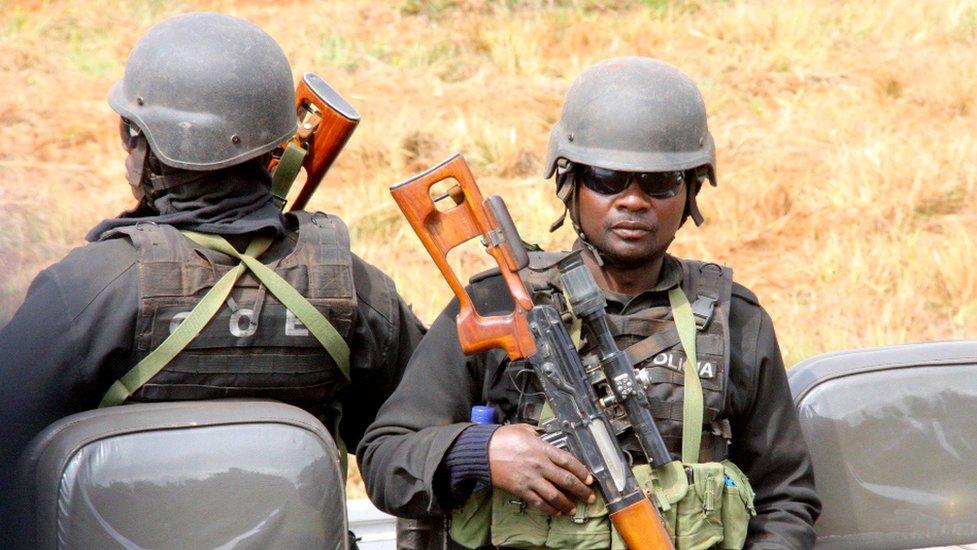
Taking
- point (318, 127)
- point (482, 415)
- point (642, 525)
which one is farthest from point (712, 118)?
point (642, 525)

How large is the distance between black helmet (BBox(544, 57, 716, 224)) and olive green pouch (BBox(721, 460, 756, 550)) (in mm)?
612

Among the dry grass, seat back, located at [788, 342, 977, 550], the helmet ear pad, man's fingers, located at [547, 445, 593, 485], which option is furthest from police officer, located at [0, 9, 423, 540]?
the dry grass

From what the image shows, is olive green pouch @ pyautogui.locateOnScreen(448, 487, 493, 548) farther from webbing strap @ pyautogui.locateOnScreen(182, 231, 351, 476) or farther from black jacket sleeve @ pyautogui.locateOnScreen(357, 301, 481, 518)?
webbing strap @ pyautogui.locateOnScreen(182, 231, 351, 476)

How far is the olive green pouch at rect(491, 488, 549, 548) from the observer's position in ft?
→ 9.66

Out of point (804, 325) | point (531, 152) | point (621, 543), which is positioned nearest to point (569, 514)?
point (621, 543)

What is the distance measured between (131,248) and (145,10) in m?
7.70

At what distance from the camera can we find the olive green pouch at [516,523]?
2.94 metres

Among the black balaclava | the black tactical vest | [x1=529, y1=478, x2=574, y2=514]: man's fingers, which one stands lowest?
[x1=529, y1=478, x2=574, y2=514]: man's fingers

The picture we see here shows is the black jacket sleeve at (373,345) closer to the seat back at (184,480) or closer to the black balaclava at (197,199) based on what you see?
the black balaclava at (197,199)

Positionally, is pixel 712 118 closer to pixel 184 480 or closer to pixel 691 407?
pixel 691 407

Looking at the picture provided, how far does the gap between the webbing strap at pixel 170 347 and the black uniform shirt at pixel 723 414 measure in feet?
1.39

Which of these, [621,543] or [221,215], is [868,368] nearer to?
[621,543]

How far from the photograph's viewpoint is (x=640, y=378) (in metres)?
3.00

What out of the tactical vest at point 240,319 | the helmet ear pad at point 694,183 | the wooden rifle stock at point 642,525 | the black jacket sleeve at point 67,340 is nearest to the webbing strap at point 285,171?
the tactical vest at point 240,319
